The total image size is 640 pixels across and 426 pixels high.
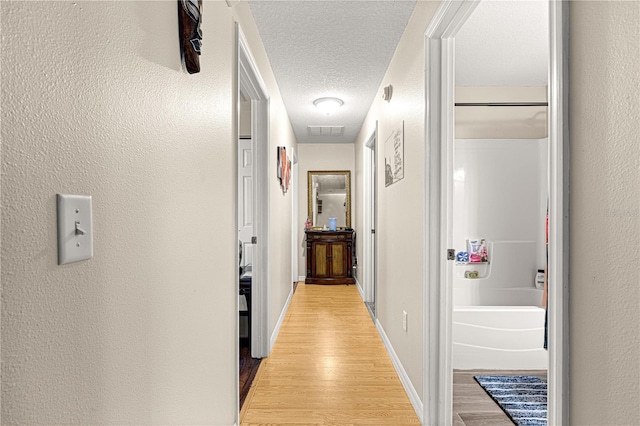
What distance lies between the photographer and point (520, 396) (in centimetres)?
219

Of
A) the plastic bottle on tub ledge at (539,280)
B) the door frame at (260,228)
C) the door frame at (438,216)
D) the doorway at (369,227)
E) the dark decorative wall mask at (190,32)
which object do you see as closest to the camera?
the dark decorative wall mask at (190,32)

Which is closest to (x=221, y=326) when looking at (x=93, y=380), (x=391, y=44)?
(x=93, y=380)

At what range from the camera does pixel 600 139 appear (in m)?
0.80

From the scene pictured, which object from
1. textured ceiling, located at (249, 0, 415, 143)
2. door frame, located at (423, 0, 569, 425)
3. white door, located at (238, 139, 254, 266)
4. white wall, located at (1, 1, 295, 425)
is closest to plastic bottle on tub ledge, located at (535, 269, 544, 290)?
door frame, located at (423, 0, 569, 425)

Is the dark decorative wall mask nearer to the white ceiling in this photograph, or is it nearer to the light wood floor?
the white ceiling

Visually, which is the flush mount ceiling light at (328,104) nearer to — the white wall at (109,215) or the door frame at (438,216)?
the door frame at (438,216)

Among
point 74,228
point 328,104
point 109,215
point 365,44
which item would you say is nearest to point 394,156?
point 365,44

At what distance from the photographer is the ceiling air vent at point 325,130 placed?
16.6ft

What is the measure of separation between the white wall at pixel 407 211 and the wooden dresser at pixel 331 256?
2325mm

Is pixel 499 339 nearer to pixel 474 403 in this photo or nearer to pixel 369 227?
pixel 474 403

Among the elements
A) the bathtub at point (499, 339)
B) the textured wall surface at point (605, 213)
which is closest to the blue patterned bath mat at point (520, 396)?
the bathtub at point (499, 339)

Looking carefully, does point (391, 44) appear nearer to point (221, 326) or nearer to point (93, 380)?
point (221, 326)

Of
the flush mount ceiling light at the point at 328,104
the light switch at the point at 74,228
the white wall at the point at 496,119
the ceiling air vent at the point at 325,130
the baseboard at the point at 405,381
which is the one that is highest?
the ceiling air vent at the point at 325,130

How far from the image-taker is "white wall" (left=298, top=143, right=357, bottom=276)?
6152mm
